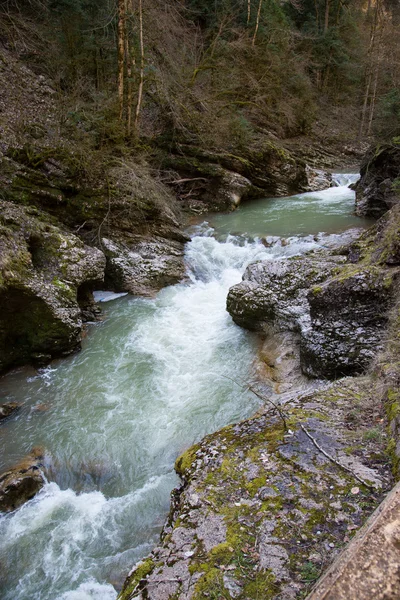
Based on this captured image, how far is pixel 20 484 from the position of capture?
4480 millimetres

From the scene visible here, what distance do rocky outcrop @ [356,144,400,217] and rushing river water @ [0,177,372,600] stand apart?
3.14 m

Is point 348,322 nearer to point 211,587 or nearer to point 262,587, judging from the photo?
point 262,587

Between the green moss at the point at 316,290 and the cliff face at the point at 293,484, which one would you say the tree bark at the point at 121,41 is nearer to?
the green moss at the point at 316,290

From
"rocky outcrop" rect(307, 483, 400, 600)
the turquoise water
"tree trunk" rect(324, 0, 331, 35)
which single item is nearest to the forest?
"rocky outcrop" rect(307, 483, 400, 600)

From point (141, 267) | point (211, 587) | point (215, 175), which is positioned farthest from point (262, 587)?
point (215, 175)

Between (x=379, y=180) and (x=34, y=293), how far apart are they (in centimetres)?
1136

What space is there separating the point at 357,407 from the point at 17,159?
30.6 ft

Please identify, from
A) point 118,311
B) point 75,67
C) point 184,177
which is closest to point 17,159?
point 118,311

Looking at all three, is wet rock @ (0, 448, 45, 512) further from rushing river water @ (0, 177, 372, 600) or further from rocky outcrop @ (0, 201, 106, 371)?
rocky outcrop @ (0, 201, 106, 371)

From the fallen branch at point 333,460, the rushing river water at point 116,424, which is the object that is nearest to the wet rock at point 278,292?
the rushing river water at point 116,424

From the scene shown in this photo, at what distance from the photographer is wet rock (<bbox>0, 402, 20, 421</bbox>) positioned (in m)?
5.65

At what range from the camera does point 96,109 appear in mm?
10844

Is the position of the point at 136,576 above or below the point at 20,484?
above

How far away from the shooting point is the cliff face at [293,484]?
207 cm
